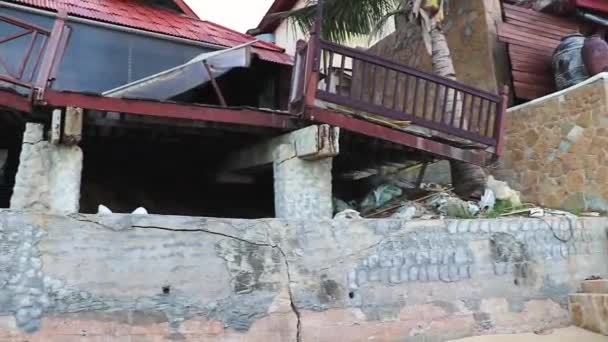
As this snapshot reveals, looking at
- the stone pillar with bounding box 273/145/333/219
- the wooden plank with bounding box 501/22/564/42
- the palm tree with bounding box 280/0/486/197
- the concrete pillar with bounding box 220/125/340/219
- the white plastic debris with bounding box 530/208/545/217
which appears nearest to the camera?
the concrete pillar with bounding box 220/125/340/219

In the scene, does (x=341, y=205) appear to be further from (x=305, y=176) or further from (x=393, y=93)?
(x=393, y=93)

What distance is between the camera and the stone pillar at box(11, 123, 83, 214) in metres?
5.77

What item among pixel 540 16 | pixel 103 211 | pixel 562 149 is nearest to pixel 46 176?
pixel 103 211

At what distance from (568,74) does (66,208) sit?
26.1 ft

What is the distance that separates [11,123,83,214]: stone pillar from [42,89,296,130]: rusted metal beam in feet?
1.79

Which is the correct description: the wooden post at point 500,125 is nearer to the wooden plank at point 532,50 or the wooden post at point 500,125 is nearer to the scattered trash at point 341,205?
the scattered trash at point 341,205

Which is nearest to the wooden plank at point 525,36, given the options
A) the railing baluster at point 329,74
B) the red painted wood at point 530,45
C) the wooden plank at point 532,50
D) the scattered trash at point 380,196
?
the red painted wood at point 530,45

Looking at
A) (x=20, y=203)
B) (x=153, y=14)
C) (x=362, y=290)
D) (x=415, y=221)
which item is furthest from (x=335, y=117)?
(x=153, y=14)

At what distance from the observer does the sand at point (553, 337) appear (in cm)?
536

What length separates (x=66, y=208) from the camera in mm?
5734

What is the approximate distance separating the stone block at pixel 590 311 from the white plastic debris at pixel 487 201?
1.64 m

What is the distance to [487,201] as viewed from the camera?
7438mm

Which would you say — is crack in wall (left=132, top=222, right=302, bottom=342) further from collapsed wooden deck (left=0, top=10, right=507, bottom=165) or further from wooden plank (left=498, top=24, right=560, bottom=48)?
wooden plank (left=498, top=24, right=560, bottom=48)

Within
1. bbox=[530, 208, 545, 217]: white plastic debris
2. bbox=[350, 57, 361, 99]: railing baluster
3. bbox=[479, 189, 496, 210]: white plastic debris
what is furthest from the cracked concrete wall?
bbox=[350, 57, 361, 99]: railing baluster
